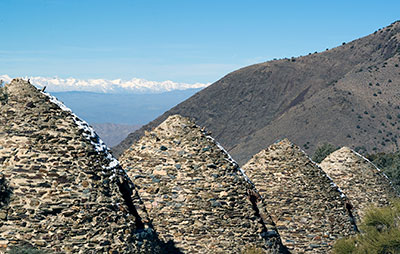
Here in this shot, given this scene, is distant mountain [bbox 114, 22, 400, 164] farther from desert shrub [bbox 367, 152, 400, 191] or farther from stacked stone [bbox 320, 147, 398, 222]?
stacked stone [bbox 320, 147, 398, 222]

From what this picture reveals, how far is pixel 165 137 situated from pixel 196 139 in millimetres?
859

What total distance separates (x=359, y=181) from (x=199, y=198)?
10.0m

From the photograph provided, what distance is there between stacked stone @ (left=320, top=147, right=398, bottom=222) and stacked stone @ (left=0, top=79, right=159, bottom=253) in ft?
41.8

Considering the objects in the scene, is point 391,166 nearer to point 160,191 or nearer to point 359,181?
point 359,181

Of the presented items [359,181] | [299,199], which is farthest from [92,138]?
[359,181]

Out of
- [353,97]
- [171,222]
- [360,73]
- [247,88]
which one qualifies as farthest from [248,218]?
[247,88]

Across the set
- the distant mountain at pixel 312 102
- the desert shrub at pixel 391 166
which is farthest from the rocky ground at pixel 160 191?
the distant mountain at pixel 312 102

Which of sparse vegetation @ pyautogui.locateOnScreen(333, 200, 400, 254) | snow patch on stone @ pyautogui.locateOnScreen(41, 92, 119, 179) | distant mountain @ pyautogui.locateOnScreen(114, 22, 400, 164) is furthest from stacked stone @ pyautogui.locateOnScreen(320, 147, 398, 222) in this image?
distant mountain @ pyautogui.locateOnScreen(114, 22, 400, 164)

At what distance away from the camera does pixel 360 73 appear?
122875mm

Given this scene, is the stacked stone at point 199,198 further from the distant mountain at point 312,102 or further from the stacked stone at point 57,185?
the distant mountain at point 312,102

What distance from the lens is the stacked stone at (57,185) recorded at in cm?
841

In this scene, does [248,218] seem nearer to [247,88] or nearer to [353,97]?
[353,97]

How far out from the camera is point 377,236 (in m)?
17.5

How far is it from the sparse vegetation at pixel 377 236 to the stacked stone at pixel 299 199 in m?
0.40
